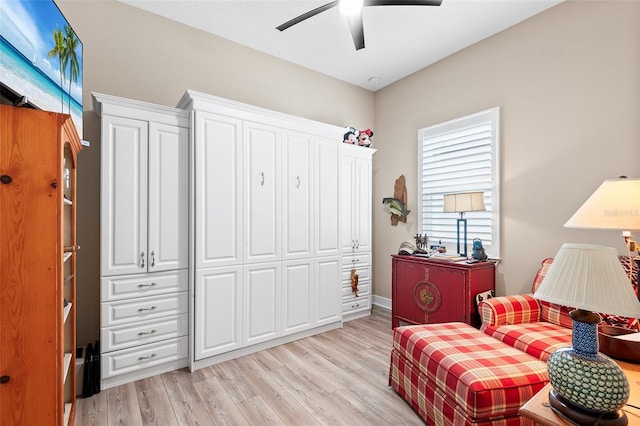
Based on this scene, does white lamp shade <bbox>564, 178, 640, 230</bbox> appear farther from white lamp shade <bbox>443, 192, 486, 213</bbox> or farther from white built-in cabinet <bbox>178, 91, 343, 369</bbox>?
white built-in cabinet <bbox>178, 91, 343, 369</bbox>

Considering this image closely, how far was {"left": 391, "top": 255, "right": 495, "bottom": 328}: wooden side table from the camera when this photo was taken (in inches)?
112

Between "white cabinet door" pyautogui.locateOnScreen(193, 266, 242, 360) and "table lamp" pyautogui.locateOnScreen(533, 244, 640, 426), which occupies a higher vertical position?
"table lamp" pyautogui.locateOnScreen(533, 244, 640, 426)

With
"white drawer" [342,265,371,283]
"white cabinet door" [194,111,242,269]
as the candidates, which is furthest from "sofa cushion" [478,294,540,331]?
"white cabinet door" [194,111,242,269]

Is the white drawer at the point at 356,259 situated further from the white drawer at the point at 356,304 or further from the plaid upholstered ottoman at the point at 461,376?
the plaid upholstered ottoman at the point at 461,376

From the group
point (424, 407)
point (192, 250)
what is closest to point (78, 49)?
point (192, 250)

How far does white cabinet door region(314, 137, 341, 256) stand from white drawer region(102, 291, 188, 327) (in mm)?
1415

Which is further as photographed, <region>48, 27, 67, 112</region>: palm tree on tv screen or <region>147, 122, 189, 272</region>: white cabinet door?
<region>147, 122, 189, 272</region>: white cabinet door

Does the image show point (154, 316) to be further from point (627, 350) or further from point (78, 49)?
point (627, 350)

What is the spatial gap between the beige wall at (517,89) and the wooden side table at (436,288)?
0.48 meters

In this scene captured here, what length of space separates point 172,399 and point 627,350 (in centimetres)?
259

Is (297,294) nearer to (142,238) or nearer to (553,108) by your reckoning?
(142,238)

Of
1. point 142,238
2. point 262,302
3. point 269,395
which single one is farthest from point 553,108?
point 142,238

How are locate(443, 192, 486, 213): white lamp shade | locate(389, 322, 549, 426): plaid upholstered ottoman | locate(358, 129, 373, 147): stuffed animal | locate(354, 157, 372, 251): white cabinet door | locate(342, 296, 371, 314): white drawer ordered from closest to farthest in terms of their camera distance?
locate(389, 322, 549, 426): plaid upholstered ottoman, locate(443, 192, 486, 213): white lamp shade, locate(342, 296, 371, 314): white drawer, locate(354, 157, 372, 251): white cabinet door, locate(358, 129, 373, 147): stuffed animal

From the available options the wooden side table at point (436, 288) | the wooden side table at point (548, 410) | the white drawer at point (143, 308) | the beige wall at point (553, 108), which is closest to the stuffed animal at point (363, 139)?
the beige wall at point (553, 108)
